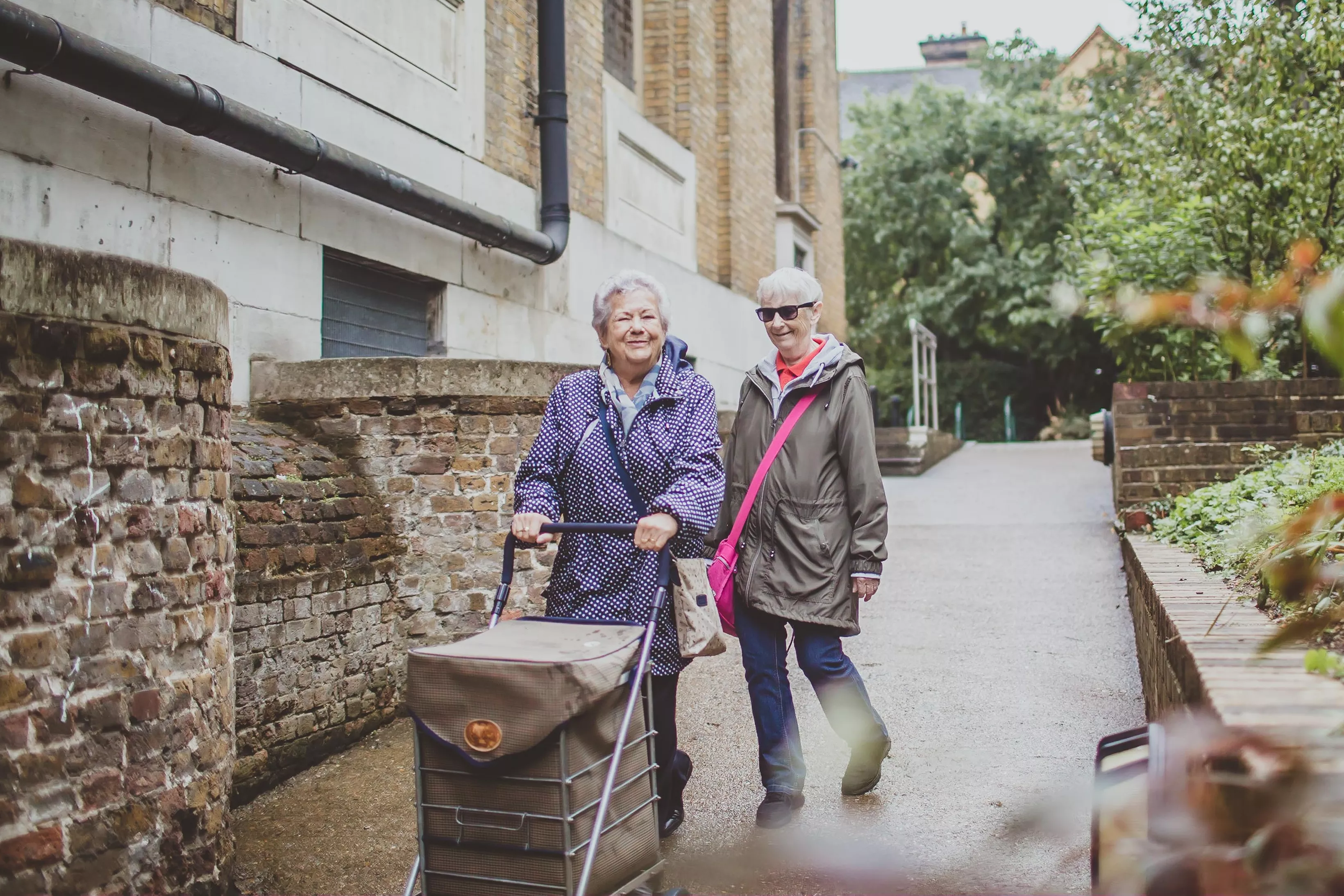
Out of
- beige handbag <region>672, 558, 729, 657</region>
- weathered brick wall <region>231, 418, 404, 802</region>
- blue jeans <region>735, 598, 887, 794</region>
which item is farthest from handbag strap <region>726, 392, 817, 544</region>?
weathered brick wall <region>231, 418, 404, 802</region>

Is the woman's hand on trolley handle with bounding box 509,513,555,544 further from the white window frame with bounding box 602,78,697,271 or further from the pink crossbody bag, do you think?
the white window frame with bounding box 602,78,697,271

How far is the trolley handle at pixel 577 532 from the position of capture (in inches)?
133

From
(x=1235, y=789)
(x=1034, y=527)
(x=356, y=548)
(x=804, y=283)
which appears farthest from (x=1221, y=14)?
(x=1235, y=789)

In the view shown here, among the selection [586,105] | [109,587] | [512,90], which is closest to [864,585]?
[109,587]

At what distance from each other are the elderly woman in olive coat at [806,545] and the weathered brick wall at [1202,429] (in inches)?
177

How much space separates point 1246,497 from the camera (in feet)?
20.8

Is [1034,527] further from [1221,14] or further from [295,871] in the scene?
[295,871]

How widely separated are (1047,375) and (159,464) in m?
29.1

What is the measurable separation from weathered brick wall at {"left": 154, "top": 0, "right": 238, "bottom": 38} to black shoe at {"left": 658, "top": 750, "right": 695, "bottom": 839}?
454 cm

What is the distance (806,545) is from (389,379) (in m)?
2.73

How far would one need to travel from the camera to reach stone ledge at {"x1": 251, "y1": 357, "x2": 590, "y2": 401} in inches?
234

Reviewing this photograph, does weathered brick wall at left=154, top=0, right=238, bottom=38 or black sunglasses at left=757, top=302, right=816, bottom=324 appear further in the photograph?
weathered brick wall at left=154, top=0, right=238, bottom=38

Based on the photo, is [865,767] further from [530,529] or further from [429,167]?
[429,167]

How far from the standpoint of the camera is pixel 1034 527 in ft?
35.1
